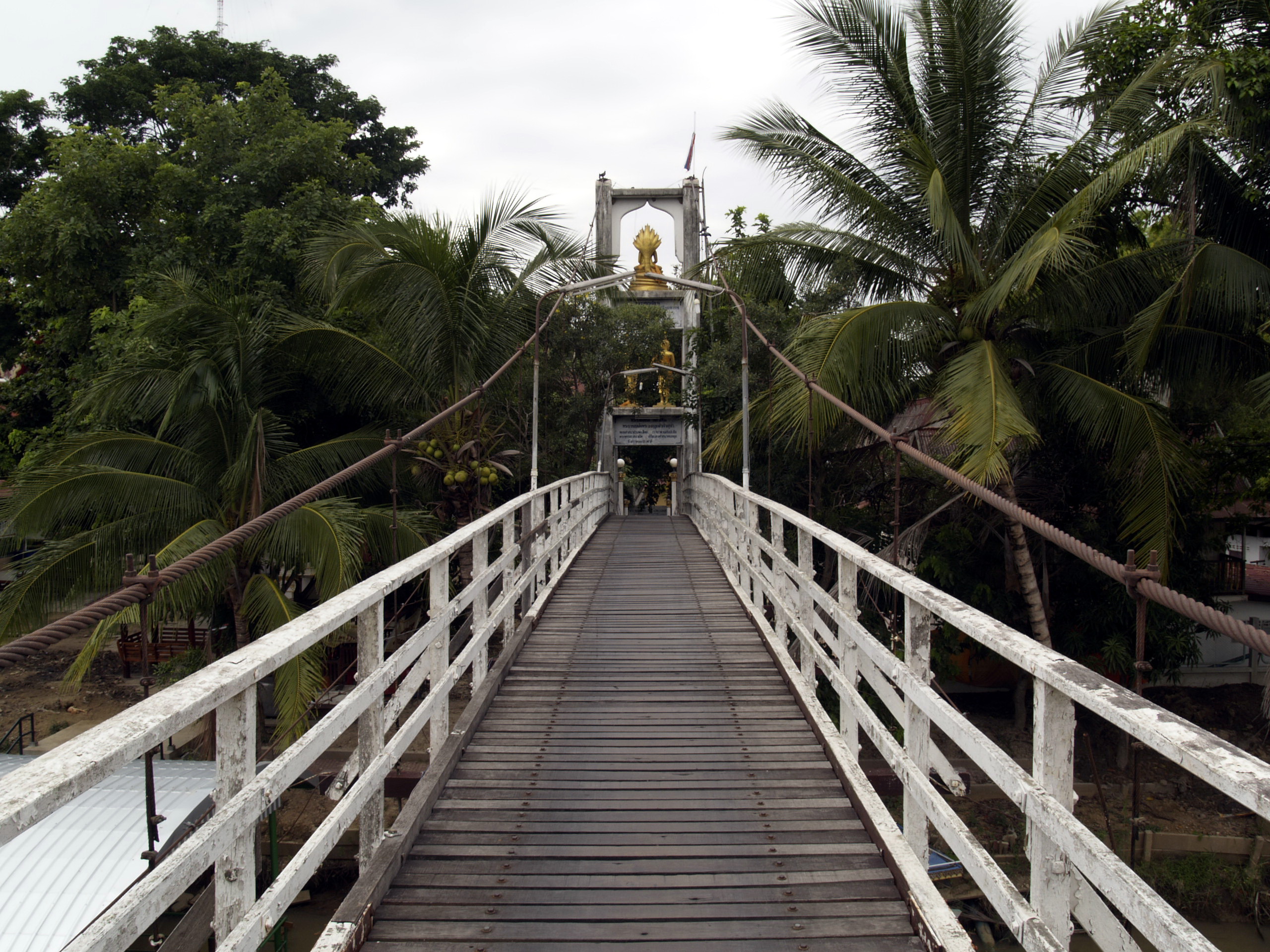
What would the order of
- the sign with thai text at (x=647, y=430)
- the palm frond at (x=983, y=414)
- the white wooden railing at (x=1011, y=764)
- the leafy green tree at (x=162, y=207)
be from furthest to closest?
the sign with thai text at (x=647, y=430) → the leafy green tree at (x=162, y=207) → the palm frond at (x=983, y=414) → the white wooden railing at (x=1011, y=764)

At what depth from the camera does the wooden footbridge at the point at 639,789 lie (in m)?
2.19

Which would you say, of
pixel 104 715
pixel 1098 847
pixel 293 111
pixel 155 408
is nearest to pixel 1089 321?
pixel 1098 847

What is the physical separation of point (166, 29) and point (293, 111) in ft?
55.0

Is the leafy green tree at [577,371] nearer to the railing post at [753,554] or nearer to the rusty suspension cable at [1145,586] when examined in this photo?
the railing post at [753,554]

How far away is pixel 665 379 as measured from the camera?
27797mm

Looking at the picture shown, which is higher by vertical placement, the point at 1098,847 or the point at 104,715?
the point at 1098,847

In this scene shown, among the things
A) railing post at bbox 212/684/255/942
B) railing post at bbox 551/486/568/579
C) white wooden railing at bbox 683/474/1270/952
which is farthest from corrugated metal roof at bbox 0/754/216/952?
white wooden railing at bbox 683/474/1270/952

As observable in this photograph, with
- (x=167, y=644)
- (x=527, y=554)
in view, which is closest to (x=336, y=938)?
(x=527, y=554)

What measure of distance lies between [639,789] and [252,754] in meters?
2.47

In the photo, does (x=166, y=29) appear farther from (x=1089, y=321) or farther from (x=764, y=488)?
(x=1089, y=321)

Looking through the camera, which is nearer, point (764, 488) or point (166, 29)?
point (764, 488)

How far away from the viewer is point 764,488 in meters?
17.0

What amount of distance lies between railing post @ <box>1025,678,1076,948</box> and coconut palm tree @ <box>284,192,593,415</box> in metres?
10.4

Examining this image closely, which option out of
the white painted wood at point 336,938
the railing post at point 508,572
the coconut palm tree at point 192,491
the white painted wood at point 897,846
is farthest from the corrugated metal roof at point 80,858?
the white painted wood at point 897,846
